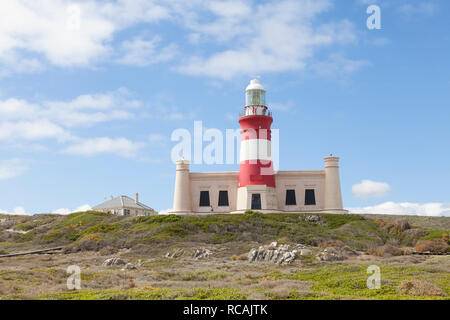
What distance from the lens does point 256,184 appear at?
148ft

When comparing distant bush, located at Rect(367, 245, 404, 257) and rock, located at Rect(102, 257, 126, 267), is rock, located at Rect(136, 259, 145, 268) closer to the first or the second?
rock, located at Rect(102, 257, 126, 267)

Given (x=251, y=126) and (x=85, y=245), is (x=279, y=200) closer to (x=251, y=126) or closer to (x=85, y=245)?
(x=251, y=126)

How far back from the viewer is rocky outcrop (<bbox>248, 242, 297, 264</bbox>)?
80.4 feet

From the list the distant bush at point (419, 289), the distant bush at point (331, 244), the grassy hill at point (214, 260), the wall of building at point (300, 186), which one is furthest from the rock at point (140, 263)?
the wall of building at point (300, 186)

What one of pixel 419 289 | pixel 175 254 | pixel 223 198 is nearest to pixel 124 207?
pixel 223 198

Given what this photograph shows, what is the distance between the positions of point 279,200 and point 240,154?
6.17m

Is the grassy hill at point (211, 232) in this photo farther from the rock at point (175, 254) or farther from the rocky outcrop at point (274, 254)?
the rocky outcrop at point (274, 254)

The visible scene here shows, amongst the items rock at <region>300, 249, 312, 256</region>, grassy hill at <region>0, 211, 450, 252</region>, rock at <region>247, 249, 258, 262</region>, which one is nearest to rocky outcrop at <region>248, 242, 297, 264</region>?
rock at <region>247, 249, 258, 262</region>

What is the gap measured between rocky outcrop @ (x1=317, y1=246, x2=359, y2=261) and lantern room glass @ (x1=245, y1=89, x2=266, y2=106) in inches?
849

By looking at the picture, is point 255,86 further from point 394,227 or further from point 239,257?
point 239,257
